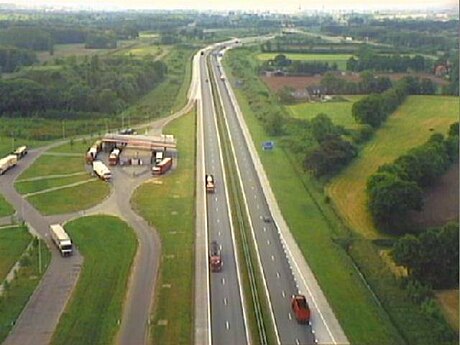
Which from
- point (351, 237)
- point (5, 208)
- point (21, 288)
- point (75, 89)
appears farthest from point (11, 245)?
point (75, 89)

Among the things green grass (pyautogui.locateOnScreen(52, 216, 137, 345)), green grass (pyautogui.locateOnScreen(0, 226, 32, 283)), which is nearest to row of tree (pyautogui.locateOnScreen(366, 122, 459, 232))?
green grass (pyautogui.locateOnScreen(52, 216, 137, 345))

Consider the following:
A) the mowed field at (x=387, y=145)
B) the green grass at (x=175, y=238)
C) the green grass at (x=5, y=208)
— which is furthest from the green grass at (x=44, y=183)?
the mowed field at (x=387, y=145)

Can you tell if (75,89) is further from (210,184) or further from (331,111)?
(210,184)

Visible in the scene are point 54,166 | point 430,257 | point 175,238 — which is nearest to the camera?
point 430,257

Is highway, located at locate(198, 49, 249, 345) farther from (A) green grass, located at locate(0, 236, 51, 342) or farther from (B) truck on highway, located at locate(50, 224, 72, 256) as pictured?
(A) green grass, located at locate(0, 236, 51, 342)

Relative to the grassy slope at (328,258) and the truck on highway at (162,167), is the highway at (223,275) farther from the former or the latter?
the grassy slope at (328,258)

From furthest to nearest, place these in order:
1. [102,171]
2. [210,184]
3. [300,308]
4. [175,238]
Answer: [102,171] < [210,184] < [175,238] < [300,308]

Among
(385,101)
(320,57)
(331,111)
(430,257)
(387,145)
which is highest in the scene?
(430,257)
